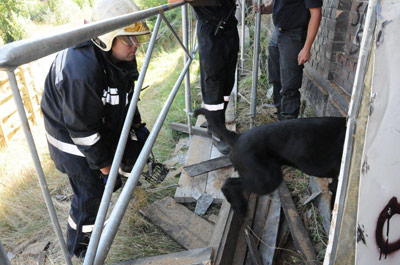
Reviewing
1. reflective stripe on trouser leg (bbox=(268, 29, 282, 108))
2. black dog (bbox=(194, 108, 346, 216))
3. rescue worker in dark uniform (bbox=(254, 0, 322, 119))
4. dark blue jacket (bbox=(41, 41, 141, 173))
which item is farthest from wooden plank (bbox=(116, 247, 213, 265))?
reflective stripe on trouser leg (bbox=(268, 29, 282, 108))

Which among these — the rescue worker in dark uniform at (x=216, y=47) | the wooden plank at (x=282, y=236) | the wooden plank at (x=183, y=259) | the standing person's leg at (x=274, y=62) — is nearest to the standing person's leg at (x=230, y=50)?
the rescue worker in dark uniform at (x=216, y=47)

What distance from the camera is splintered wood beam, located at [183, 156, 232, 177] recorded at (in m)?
3.07

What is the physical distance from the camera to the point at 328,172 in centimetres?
205

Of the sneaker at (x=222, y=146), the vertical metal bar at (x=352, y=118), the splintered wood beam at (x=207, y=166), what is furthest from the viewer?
the sneaker at (x=222, y=146)

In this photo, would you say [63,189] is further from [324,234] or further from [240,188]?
[324,234]

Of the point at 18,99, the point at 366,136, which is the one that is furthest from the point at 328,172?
the point at 18,99

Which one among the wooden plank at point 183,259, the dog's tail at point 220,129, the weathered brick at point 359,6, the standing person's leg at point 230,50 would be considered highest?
the weathered brick at point 359,6

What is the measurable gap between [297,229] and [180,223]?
1035 millimetres

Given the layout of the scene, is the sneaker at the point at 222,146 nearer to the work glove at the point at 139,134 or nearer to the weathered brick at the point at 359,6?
the work glove at the point at 139,134

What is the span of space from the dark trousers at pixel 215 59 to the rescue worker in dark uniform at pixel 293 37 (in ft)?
1.70

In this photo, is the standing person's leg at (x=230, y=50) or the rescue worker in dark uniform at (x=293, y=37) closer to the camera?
the rescue worker in dark uniform at (x=293, y=37)

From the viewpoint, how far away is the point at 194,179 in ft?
10.1

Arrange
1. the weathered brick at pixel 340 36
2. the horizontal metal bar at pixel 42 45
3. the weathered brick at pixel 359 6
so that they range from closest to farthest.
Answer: the horizontal metal bar at pixel 42 45 → the weathered brick at pixel 359 6 → the weathered brick at pixel 340 36

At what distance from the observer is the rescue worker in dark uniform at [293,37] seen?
285cm
